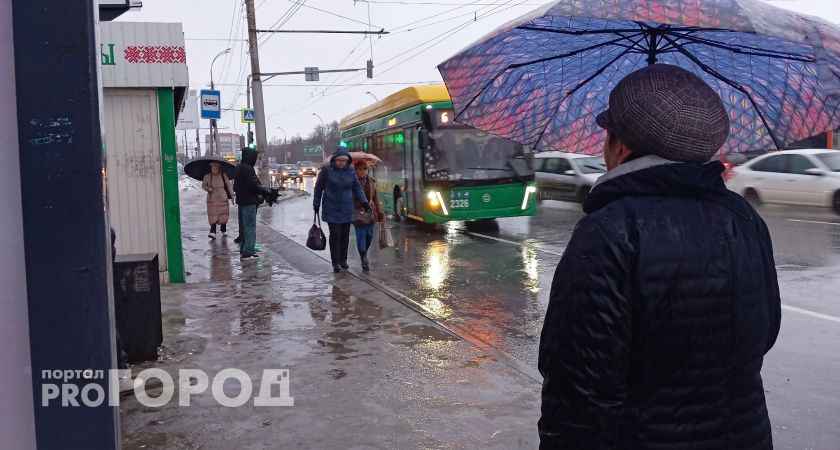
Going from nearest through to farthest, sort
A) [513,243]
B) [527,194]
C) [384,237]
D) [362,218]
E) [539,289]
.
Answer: [539,289], [362,218], [384,237], [513,243], [527,194]

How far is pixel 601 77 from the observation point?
12.5 feet

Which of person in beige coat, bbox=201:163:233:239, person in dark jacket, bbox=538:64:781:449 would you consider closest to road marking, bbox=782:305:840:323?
person in dark jacket, bbox=538:64:781:449

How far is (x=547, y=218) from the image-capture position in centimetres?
1892

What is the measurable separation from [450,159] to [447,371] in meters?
9.85

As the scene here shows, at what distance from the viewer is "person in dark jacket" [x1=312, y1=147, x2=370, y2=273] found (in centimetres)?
1067

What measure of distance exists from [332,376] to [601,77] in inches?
122

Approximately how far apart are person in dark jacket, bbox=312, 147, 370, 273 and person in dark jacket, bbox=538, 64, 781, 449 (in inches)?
349

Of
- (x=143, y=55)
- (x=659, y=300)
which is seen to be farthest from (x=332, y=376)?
(x=143, y=55)

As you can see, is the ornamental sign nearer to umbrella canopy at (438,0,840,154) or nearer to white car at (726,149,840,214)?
umbrella canopy at (438,0,840,154)

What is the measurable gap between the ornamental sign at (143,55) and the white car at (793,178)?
44.0ft

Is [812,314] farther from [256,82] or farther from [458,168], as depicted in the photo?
[256,82]

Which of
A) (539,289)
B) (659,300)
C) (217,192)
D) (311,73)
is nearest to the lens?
(659,300)

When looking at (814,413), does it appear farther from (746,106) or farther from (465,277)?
(465,277)

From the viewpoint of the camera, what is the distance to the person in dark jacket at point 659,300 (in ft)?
Answer: 5.90
